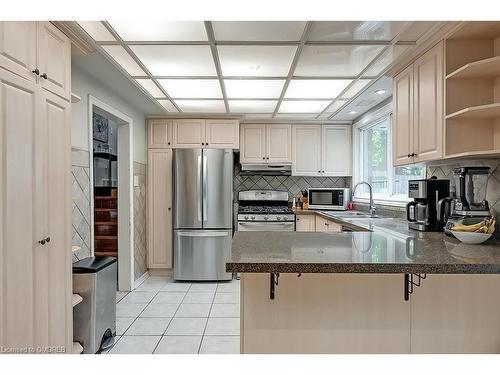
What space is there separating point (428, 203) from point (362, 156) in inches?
90.0

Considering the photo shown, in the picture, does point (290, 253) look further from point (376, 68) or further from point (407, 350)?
point (376, 68)

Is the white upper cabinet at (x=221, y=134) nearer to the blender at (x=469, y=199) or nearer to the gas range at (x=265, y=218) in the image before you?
the gas range at (x=265, y=218)

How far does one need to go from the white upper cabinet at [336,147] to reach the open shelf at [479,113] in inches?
103

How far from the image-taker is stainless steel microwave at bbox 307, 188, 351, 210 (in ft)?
14.4

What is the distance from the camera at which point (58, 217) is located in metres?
1.80

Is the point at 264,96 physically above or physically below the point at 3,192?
above

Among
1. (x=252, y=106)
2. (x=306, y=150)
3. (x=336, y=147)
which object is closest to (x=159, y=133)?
(x=252, y=106)

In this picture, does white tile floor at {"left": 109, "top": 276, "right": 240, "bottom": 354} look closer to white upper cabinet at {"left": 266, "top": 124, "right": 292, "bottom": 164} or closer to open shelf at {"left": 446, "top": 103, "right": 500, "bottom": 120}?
white upper cabinet at {"left": 266, "top": 124, "right": 292, "bottom": 164}

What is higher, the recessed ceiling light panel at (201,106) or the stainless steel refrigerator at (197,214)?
the recessed ceiling light panel at (201,106)

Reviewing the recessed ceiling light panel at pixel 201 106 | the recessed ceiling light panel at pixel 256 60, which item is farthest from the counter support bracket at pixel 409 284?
the recessed ceiling light panel at pixel 201 106

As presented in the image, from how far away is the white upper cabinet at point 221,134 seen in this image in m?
4.27

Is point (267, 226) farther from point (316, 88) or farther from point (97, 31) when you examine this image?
point (97, 31)

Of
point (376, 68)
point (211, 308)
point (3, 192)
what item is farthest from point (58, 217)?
point (376, 68)

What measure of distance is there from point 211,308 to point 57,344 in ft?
5.14
